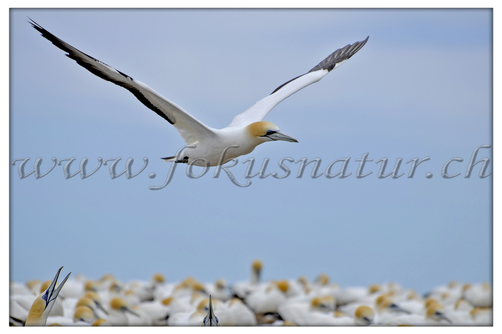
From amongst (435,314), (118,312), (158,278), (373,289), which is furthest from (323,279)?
(118,312)

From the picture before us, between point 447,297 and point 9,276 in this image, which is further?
point 447,297

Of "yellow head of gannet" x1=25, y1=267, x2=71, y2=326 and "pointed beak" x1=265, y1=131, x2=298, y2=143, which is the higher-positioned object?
"pointed beak" x1=265, y1=131, x2=298, y2=143

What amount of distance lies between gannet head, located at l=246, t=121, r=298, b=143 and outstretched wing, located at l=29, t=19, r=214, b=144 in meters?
0.39

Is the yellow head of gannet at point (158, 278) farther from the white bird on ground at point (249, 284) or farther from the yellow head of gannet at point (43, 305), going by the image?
the yellow head of gannet at point (43, 305)

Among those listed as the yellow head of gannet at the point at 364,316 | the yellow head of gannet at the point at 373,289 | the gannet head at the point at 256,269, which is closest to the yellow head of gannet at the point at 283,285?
the yellow head of gannet at the point at 373,289

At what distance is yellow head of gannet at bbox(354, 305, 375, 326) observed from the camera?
9105 millimetres

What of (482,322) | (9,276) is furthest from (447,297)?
(9,276)

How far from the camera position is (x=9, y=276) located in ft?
23.8

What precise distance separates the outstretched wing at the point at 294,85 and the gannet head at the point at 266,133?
67 centimetres

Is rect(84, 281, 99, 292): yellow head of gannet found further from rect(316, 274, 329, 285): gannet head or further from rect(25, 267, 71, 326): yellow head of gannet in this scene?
rect(25, 267, 71, 326): yellow head of gannet


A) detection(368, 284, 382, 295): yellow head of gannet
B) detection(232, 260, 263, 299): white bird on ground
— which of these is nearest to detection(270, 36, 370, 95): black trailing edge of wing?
detection(232, 260, 263, 299): white bird on ground

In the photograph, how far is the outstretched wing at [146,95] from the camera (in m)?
5.65

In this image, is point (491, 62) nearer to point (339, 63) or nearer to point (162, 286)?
point (339, 63)
